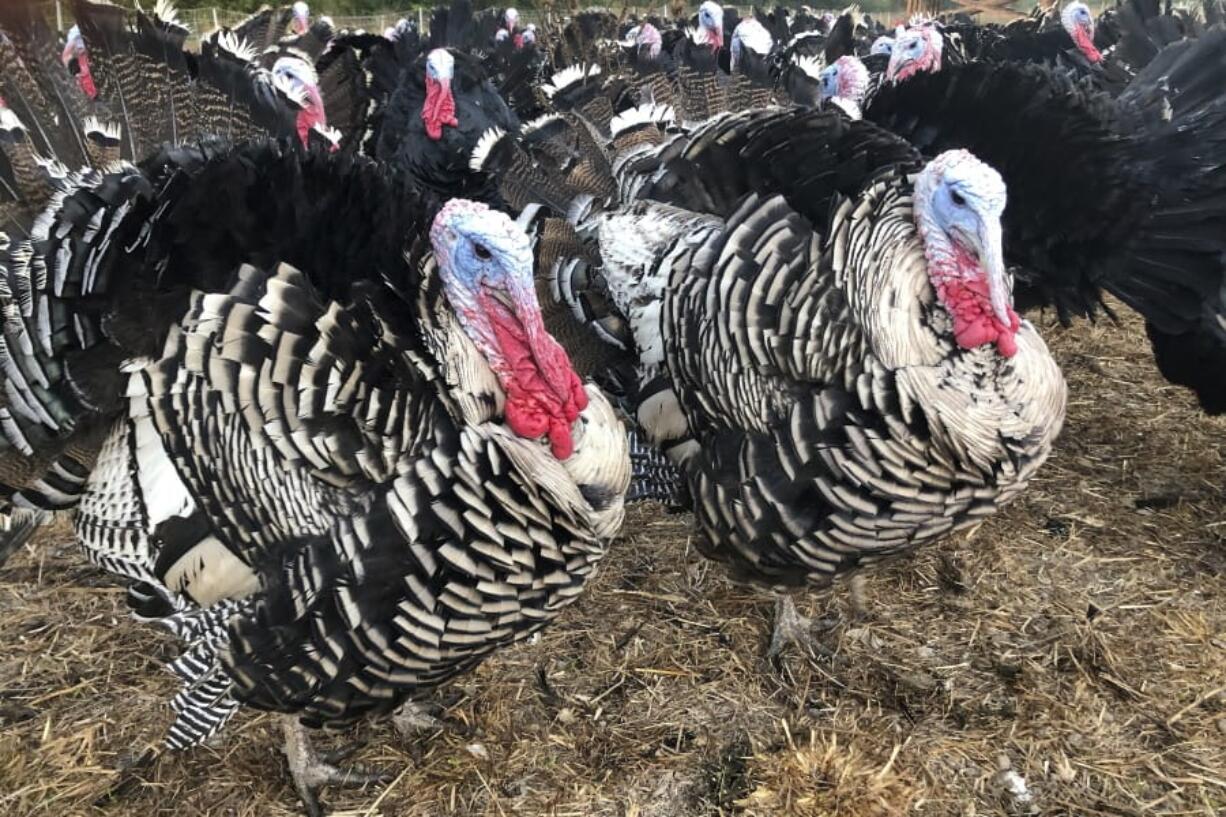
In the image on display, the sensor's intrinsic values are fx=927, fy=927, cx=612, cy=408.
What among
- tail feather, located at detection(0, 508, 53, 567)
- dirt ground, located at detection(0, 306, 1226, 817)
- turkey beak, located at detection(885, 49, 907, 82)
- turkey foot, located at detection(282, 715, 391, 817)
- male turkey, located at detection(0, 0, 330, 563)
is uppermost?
male turkey, located at detection(0, 0, 330, 563)

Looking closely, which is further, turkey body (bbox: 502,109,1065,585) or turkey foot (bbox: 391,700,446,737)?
turkey foot (bbox: 391,700,446,737)

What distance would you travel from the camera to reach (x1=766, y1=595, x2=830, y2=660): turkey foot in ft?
10.7

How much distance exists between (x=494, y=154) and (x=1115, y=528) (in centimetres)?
298

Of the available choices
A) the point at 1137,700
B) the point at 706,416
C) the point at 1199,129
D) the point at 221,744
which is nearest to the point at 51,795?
the point at 221,744

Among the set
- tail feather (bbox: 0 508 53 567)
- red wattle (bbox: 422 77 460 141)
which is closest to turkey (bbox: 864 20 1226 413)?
red wattle (bbox: 422 77 460 141)

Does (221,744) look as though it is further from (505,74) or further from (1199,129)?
(505,74)

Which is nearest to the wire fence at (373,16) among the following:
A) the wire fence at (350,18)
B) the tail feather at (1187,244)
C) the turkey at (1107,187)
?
the wire fence at (350,18)

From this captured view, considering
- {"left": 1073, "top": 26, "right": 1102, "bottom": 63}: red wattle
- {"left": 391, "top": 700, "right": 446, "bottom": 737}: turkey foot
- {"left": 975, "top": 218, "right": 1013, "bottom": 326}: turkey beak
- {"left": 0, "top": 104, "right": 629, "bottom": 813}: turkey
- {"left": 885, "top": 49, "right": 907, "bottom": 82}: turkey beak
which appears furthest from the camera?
{"left": 1073, "top": 26, "right": 1102, "bottom": 63}: red wattle

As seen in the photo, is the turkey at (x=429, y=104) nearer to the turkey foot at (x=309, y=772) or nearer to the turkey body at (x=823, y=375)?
the turkey body at (x=823, y=375)

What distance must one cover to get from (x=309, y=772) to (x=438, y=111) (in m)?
3.96

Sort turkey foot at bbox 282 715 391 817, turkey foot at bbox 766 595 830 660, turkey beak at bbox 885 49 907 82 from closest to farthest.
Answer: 1. turkey foot at bbox 282 715 391 817
2. turkey foot at bbox 766 595 830 660
3. turkey beak at bbox 885 49 907 82

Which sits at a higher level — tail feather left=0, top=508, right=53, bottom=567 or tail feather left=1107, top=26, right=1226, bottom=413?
tail feather left=0, top=508, right=53, bottom=567

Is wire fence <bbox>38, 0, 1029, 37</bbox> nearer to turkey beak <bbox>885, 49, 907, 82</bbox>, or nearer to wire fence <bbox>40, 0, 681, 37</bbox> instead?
wire fence <bbox>40, 0, 681, 37</bbox>

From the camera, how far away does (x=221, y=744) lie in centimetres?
289
